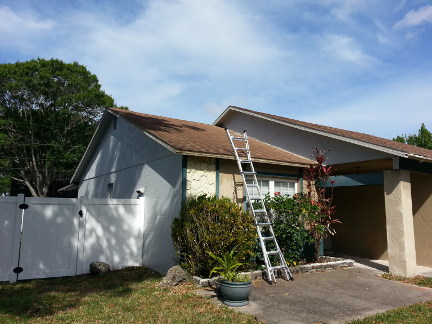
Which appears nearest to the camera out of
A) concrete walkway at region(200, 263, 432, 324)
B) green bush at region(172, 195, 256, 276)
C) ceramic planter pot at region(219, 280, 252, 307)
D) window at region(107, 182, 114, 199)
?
concrete walkway at region(200, 263, 432, 324)

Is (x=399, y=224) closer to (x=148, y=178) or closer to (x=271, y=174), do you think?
(x=271, y=174)

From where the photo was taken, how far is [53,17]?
1084cm

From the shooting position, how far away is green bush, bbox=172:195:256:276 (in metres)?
7.64

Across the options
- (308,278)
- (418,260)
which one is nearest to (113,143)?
(308,278)

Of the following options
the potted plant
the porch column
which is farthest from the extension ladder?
the porch column

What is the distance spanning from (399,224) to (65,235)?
8.75 meters

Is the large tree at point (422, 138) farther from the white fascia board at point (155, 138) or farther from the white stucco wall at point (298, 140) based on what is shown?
the white fascia board at point (155, 138)

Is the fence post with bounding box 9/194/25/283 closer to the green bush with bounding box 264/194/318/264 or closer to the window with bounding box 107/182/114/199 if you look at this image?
the window with bounding box 107/182/114/199

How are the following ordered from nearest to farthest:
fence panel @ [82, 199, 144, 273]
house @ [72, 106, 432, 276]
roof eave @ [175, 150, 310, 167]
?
roof eave @ [175, 150, 310, 167] → house @ [72, 106, 432, 276] → fence panel @ [82, 199, 144, 273]

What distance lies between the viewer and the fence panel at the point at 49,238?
8.43 metres

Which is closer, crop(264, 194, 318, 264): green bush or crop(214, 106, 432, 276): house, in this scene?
crop(264, 194, 318, 264): green bush

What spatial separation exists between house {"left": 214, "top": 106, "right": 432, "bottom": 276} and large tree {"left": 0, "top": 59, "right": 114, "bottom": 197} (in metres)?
14.5

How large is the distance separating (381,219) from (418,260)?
1806 mm

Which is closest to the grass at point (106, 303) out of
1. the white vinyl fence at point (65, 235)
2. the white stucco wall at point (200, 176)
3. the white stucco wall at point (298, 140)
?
the white vinyl fence at point (65, 235)
